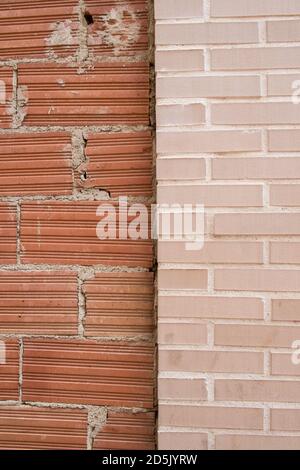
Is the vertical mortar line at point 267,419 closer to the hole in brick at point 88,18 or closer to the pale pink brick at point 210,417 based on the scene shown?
the pale pink brick at point 210,417

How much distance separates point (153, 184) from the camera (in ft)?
5.28

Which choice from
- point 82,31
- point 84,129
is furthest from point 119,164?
point 82,31

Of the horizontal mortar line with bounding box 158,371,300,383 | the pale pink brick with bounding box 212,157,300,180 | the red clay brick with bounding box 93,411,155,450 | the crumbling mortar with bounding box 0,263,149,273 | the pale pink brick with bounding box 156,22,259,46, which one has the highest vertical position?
the pale pink brick with bounding box 156,22,259,46

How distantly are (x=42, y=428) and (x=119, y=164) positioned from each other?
3.09 ft

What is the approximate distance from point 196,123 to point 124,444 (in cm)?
108

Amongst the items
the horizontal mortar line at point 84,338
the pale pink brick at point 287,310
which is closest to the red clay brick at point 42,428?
the horizontal mortar line at point 84,338

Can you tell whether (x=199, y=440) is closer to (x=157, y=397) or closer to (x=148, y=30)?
(x=157, y=397)

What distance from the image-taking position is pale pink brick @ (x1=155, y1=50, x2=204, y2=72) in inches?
58.3

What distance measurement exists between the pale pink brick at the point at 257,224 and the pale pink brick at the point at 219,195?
40 millimetres

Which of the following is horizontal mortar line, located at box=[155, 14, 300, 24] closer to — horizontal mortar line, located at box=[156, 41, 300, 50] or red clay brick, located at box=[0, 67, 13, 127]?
horizontal mortar line, located at box=[156, 41, 300, 50]

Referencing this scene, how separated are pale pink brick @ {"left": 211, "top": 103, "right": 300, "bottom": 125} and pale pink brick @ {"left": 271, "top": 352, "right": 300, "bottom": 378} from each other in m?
0.67

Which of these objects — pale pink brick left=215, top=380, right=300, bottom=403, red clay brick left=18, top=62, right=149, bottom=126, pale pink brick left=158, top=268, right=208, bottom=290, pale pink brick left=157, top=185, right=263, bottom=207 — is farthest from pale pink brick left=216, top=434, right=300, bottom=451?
red clay brick left=18, top=62, right=149, bottom=126

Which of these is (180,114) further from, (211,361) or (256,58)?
(211,361)

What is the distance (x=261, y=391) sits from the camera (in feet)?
4.70
